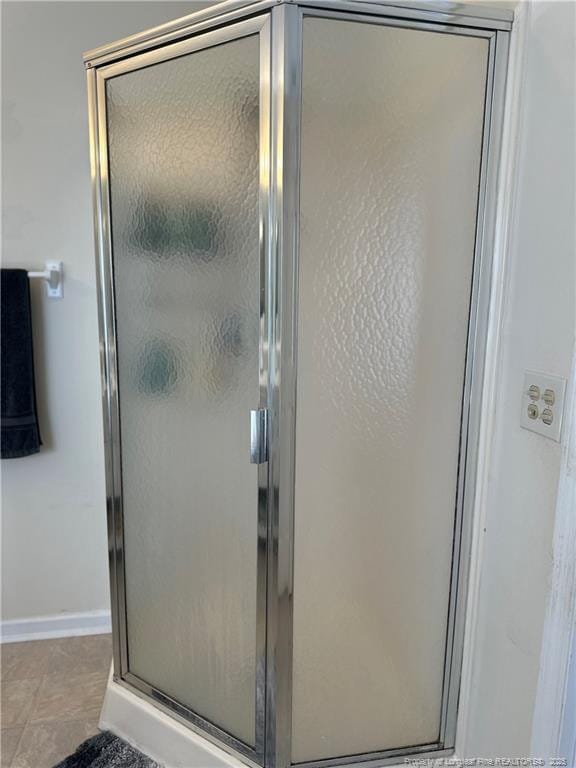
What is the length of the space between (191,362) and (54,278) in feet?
2.45

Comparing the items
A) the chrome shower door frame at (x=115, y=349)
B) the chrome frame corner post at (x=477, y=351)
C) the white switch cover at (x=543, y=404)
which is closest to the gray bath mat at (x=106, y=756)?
the chrome shower door frame at (x=115, y=349)

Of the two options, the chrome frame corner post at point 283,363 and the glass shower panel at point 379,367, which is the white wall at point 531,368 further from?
the chrome frame corner post at point 283,363

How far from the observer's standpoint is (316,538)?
1.22 metres

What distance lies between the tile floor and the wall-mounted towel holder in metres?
1.23

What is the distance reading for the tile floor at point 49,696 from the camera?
4.91ft

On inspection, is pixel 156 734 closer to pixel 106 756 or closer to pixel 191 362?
pixel 106 756

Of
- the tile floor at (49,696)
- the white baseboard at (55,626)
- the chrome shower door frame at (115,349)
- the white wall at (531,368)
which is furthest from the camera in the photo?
the white baseboard at (55,626)

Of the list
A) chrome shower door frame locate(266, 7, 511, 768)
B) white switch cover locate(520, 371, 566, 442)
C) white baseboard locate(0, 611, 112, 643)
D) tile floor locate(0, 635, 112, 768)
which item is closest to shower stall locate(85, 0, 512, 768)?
chrome shower door frame locate(266, 7, 511, 768)

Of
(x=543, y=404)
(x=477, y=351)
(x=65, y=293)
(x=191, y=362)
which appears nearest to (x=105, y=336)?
(x=191, y=362)

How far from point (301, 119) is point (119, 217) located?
0.54 meters

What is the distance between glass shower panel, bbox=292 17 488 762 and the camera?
1.08m

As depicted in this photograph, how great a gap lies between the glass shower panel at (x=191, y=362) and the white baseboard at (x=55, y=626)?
0.57m

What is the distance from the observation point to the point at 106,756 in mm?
1439

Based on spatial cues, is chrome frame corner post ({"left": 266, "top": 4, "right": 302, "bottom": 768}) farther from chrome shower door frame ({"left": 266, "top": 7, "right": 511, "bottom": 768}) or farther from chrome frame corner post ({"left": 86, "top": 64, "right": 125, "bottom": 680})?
chrome frame corner post ({"left": 86, "top": 64, "right": 125, "bottom": 680})
